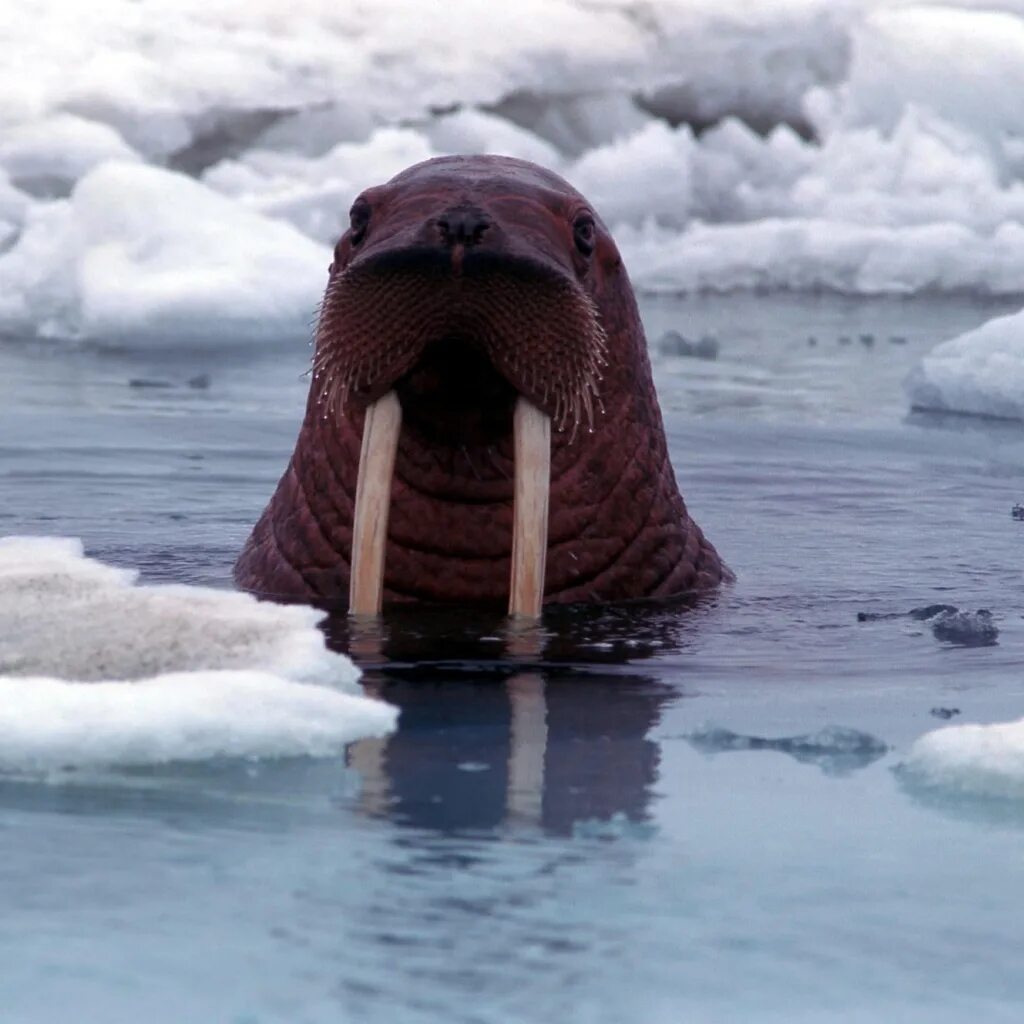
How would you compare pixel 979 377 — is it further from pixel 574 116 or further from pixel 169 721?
pixel 574 116

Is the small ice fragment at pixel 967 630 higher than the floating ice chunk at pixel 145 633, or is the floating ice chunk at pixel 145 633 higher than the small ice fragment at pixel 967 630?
the small ice fragment at pixel 967 630

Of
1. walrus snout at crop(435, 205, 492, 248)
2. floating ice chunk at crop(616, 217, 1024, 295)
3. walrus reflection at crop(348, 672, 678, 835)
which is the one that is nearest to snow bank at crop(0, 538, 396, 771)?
walrus reflection at crop(348, 672, 678, 835)

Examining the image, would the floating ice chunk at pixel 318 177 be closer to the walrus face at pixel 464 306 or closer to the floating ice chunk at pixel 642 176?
the floating ice chunk at pixel 642 176

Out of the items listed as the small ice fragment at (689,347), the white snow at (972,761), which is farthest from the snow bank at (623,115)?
the white snow at (972,761)

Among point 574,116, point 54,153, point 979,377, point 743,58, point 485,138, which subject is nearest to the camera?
point 979,377

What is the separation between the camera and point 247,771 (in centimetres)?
375

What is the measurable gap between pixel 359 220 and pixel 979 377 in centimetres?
685

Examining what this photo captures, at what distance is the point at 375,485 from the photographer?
16.6 feet

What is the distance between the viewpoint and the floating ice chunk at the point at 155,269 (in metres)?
14.0

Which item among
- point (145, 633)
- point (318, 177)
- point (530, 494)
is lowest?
point (145, 633)

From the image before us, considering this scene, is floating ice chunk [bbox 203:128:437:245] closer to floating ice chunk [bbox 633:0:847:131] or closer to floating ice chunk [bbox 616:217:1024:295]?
floating ice chunk [bbox 616:217:1024:295]

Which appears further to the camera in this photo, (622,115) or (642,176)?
(622,115)

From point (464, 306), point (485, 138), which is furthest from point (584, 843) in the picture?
point (485, 138)

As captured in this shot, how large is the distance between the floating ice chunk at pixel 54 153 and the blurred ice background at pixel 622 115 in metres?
0.02
